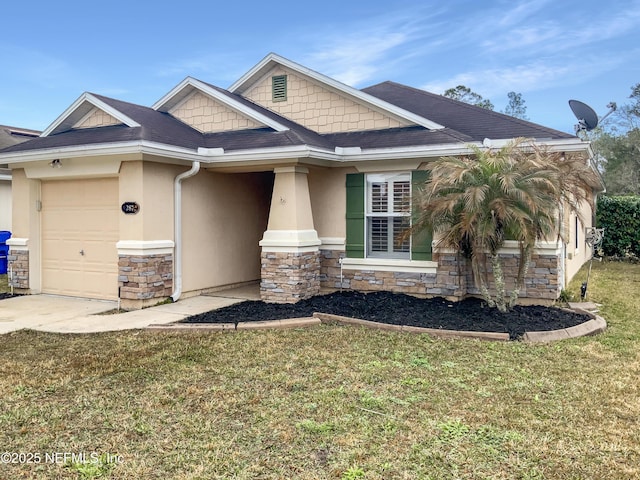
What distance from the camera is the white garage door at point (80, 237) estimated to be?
9.43 meters

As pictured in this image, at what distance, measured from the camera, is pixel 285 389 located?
4.80m

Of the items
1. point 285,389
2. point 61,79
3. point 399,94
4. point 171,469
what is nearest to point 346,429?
point 285,389

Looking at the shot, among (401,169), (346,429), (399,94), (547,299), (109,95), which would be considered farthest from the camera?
(399,94)

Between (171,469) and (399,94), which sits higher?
(399,94)

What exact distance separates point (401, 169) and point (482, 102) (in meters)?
32.3

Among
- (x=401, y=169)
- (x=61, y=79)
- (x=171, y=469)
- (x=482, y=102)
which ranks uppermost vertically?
(x=482, y=102)

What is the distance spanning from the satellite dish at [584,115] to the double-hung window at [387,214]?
4.54 metres

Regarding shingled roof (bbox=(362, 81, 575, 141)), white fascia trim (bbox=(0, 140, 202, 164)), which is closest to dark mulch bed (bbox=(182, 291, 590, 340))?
white fascia trim (bbox=(0, 140, 202, 164))

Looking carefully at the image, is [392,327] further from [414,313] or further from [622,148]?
[622,148]

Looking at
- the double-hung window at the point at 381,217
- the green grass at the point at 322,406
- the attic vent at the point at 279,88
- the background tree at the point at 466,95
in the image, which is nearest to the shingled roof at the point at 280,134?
the attic vent at the point at 279,88

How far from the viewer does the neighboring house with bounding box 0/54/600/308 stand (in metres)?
8.77

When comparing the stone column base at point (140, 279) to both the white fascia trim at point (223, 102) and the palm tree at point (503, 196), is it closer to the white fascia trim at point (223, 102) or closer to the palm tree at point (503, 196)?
the white fascia trim at point (223, 102)

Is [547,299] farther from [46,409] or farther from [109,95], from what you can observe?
[109,95]

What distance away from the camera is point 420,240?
9.20 meters
